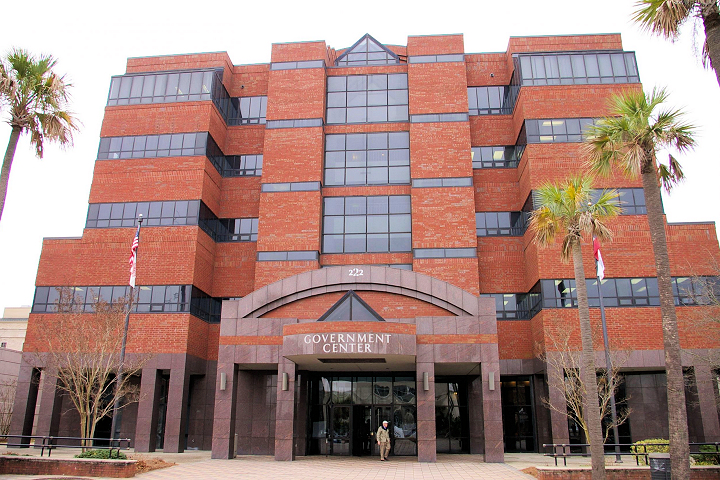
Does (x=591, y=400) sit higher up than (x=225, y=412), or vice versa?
(x=591, y=400)

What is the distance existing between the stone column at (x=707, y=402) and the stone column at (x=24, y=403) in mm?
35963

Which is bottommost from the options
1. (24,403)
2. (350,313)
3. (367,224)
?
(24,403)

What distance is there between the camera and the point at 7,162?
61.2 feet

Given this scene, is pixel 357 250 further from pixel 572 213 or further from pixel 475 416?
pixel 572 213

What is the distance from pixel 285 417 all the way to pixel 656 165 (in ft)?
57.1

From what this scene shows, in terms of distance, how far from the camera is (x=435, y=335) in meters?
24.4

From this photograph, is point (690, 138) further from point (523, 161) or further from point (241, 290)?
point (241, 290)

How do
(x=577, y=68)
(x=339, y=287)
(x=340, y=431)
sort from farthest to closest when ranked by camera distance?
(x=577, y=68)
(x=340, y=431)
(x=339, y=287)

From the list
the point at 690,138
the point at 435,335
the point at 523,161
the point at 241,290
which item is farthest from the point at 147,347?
the point at 690,138

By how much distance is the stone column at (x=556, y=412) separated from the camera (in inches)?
1097

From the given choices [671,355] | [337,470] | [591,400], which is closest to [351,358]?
[337,470]

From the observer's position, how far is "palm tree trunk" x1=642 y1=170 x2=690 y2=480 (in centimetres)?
1345

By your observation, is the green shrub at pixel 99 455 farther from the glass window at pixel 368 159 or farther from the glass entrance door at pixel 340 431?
the glass window at pixel 368 159

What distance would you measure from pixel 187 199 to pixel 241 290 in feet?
21.9
